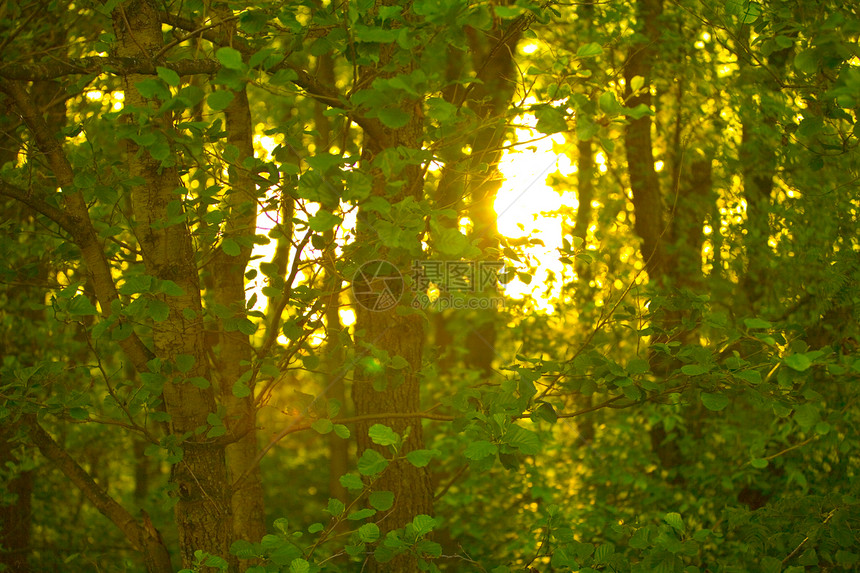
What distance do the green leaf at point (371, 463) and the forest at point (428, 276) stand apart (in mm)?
15

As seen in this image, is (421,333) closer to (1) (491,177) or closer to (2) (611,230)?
(1) (491,177)

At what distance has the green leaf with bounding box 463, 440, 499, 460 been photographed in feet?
7.39

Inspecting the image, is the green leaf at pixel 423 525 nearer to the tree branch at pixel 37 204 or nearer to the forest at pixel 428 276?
the forest at pixel 428 276

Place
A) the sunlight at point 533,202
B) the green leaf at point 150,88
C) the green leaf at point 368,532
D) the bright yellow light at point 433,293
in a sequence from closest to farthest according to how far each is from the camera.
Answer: the green leaf at point 150,88 < the green leaf at point 368,532 < the sunlight at point 533,202 < the bright yellow light at point 433,293

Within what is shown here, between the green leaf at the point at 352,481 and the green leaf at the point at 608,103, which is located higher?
the green leaf at the point at 608,103

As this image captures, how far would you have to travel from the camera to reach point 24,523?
679 centimetres

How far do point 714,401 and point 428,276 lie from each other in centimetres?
149

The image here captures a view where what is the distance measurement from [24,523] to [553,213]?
220 inches

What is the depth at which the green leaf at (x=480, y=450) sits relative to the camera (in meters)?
2.25

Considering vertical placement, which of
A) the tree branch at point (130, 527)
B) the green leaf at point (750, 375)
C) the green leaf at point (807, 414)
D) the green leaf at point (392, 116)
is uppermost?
the green leaf at point (392, 116)

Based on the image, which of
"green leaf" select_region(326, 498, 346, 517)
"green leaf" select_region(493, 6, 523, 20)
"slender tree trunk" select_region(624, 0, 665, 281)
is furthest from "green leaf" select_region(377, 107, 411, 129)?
"slender tree trunk" select_region(624, 0, 665, 281)

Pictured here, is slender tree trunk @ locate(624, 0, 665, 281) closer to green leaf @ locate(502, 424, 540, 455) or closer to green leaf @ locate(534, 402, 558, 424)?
green leaf @ locate(534, 402, 558, 424)

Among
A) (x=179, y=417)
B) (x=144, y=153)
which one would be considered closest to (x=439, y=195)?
(x=144, y=153)

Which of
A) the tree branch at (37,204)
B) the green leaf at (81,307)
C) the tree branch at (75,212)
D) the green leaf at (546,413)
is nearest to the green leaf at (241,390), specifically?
the tree branch at (75,212)
